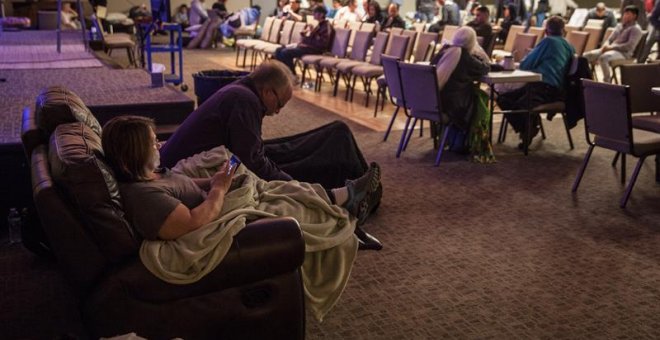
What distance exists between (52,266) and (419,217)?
6.57 feet

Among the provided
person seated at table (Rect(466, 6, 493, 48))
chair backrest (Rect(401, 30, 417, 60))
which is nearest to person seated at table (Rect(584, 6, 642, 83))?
person seated at table (Rect(466, 6, 493, 48))

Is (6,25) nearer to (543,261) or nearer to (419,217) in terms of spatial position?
(419,217)

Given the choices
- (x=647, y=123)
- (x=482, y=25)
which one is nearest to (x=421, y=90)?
(x=647, y=123)

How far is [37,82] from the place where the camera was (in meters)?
6.25

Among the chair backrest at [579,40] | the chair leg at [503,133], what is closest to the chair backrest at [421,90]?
the chair leg at [503,133]

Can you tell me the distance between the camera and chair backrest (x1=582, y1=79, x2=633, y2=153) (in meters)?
4.17

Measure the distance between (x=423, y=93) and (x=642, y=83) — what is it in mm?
1581

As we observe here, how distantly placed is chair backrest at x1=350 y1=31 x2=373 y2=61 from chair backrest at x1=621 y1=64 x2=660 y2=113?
3.66 m

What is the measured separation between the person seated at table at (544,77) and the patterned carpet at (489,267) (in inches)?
30.3

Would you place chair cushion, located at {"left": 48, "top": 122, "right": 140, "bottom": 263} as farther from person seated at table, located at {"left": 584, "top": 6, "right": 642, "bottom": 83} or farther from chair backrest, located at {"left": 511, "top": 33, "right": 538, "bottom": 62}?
person seated at table, located at {"left": 584, "top": 6, "right": 642, "bottom": 83}

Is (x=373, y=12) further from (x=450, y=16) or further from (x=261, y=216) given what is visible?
(x=261, y=216)

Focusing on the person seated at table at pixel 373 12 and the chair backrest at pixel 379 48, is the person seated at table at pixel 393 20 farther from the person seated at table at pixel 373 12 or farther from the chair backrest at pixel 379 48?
the chair backrest at pixel 379 48

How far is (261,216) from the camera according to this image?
8.23 feet

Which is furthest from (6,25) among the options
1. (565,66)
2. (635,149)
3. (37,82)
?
(635,149)
